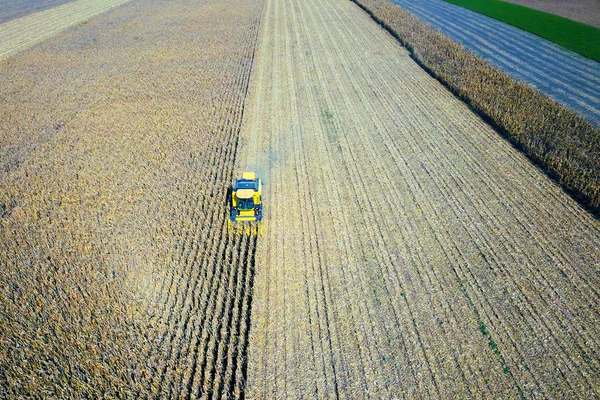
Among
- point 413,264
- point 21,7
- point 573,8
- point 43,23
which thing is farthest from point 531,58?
point 21,7

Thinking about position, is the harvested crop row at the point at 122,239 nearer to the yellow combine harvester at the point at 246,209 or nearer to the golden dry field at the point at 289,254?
the golden dry field at the point at 289,254

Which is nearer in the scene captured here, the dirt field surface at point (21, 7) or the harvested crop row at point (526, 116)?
the harvested crop row at point (526, 116)

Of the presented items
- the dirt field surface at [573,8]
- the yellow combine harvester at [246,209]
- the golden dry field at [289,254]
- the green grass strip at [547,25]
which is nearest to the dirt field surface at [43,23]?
the golden dry field at [289,254]

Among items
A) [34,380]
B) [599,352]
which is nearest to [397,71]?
[599,352]

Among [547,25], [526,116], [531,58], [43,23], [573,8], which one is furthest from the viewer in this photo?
[43,23]

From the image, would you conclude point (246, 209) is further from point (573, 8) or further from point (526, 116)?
point (573, 8)

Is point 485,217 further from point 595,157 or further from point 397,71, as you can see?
point 397,71
